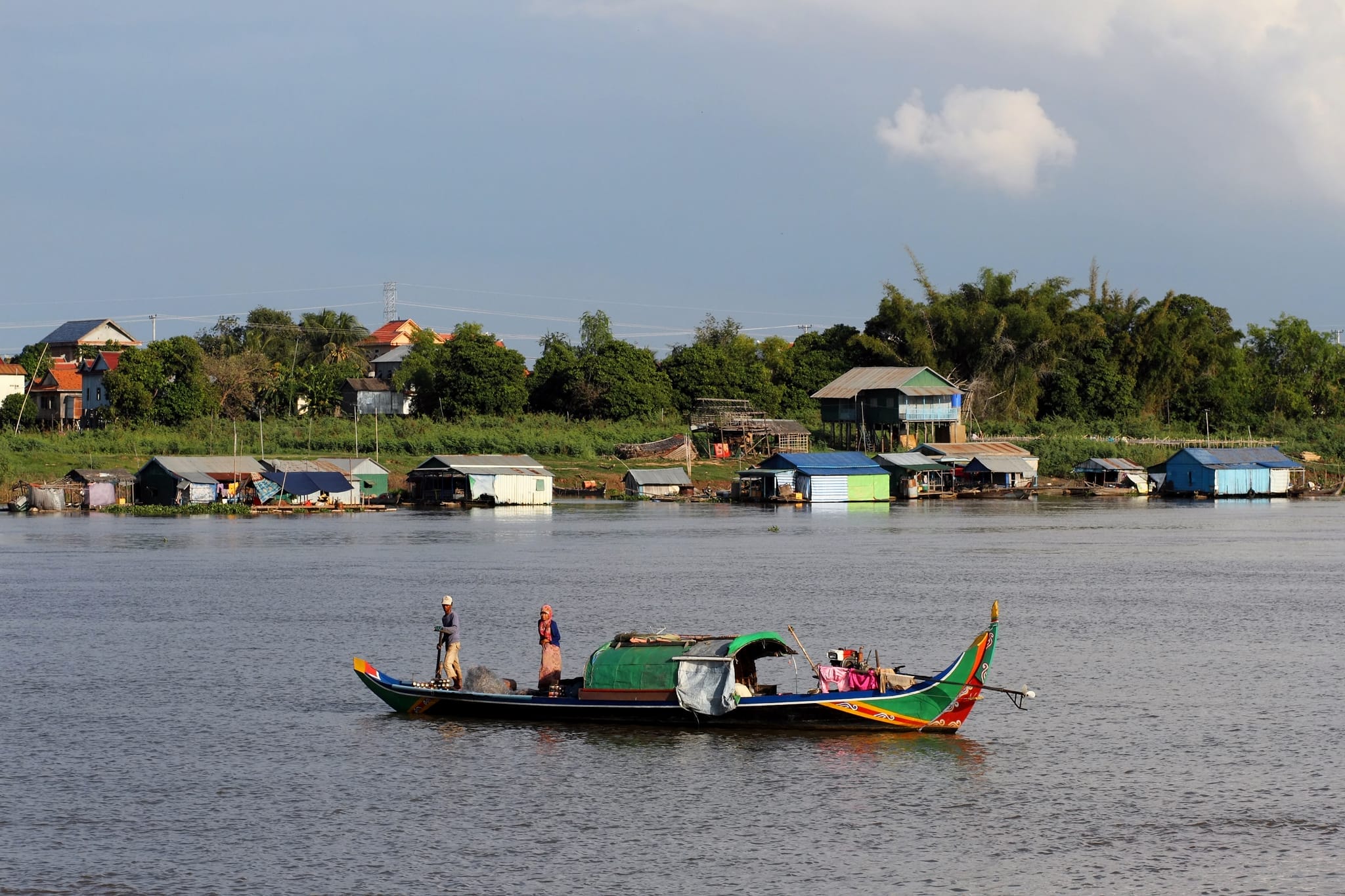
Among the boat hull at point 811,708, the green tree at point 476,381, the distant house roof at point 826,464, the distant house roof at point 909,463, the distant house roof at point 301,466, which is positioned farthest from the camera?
the green tree at point 476,381

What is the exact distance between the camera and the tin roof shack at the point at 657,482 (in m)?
86.2

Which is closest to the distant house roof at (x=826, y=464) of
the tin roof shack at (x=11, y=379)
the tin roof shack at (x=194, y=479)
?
the tin roof shack at (x=194, y=479)

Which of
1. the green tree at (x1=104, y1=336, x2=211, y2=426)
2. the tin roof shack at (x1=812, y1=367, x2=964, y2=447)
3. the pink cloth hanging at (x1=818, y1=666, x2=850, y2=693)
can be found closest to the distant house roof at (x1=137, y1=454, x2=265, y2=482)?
the green tree at (x1=104, y1=336, x2=211, y2=426)

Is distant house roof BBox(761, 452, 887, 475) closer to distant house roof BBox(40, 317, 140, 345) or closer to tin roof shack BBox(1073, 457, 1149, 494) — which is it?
tin roof shack BBox(1073, 457, 1149, 494)

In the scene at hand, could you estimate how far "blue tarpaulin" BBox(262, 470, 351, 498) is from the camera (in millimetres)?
76625

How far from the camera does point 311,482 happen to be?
252 feet

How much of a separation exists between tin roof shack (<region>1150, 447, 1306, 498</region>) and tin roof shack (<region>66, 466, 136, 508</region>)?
63747 mm

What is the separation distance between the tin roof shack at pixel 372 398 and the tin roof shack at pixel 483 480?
29.7 metres

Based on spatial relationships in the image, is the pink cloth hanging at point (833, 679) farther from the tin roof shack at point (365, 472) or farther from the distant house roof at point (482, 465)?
the tin roof shack at point (365, 472)

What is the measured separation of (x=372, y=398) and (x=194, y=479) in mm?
38184

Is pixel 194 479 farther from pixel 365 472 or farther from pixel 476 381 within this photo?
pixel 476 381

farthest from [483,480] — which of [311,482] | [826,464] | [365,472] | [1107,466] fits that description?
[1107,466]

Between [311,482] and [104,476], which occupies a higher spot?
[104,476]

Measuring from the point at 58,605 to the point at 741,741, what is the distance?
22.9 meters
